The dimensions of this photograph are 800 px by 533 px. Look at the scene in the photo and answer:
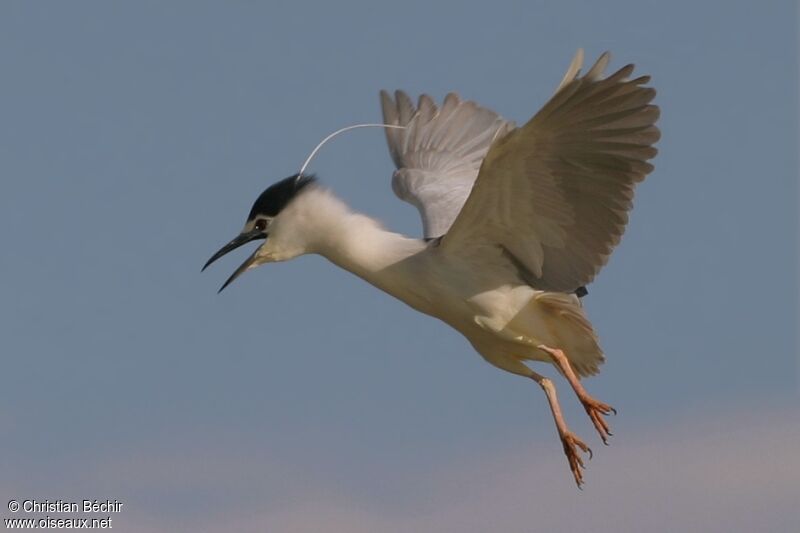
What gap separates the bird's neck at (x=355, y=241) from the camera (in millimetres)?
10414

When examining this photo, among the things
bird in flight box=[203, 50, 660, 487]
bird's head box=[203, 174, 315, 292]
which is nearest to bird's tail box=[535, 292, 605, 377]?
bird in flight box=[203, 50, 660, 487]

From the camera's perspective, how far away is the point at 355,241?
10.5 meters

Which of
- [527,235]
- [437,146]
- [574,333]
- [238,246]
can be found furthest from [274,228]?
[437,146]

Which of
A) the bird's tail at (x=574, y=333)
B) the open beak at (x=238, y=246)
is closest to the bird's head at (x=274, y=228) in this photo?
the open beak at (x=238, y=246)

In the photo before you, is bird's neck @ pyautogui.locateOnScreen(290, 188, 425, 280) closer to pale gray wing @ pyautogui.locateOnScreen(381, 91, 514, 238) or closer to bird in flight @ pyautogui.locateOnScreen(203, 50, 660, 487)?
bird in flight @ pyautogui.locateOnScreen(203, 50, 660, 487)

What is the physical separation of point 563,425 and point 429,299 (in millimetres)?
1172

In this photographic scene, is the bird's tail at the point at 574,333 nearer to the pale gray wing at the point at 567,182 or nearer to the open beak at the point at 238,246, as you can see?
the pale gray wing at the point at 567,182

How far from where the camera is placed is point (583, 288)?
1111cm

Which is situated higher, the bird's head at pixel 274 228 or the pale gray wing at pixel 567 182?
the bird's head at pixel 274 228

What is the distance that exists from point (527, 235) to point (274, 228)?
1616 millimetres

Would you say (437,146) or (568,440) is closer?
(568,440)

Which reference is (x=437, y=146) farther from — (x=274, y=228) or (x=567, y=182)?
(x=567, y=182)

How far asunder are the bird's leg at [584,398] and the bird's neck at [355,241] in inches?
41.0

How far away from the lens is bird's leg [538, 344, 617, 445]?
10.1 m
